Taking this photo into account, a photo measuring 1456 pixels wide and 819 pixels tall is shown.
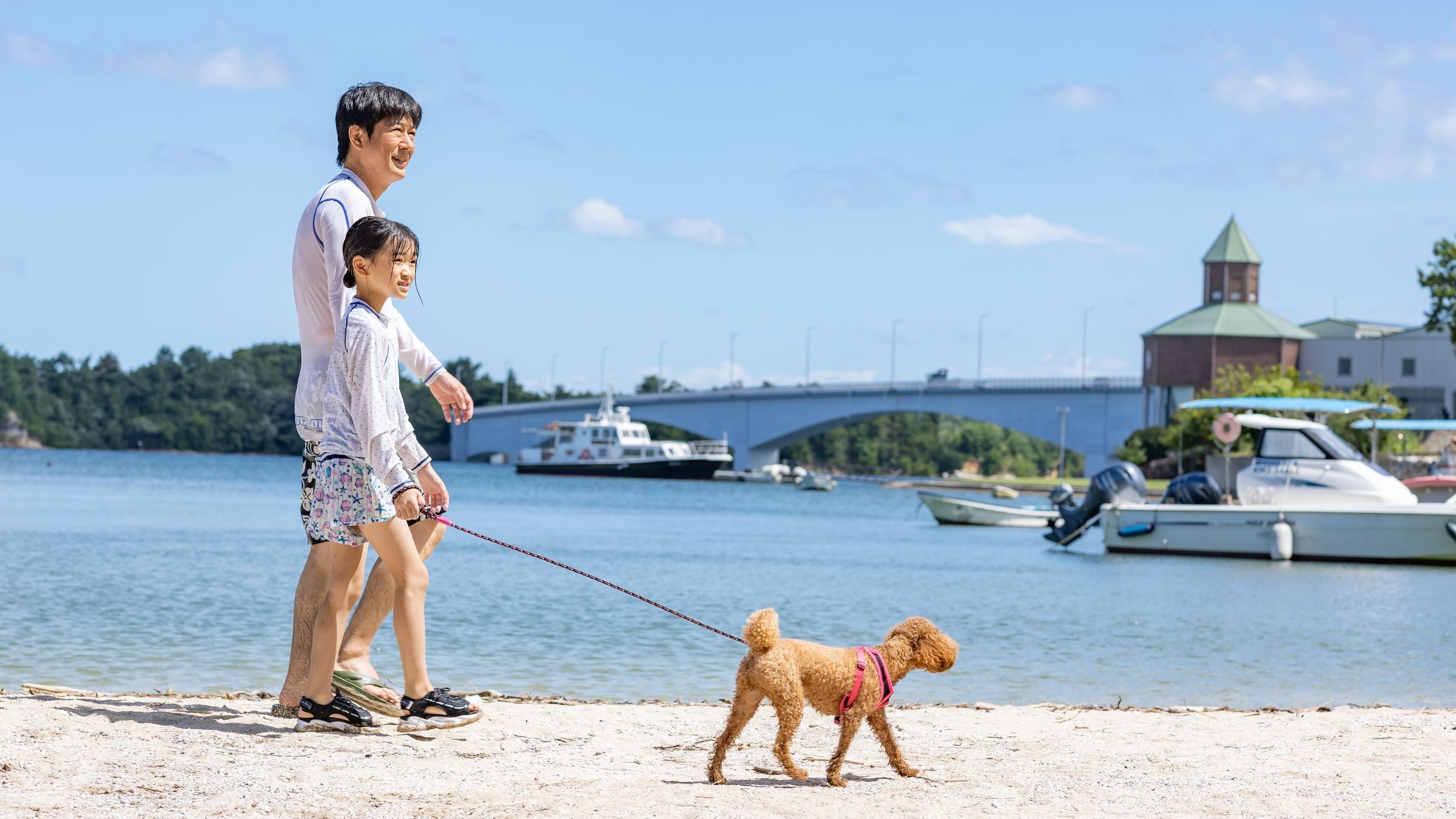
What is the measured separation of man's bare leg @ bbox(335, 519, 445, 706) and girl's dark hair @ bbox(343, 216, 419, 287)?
3.30ft

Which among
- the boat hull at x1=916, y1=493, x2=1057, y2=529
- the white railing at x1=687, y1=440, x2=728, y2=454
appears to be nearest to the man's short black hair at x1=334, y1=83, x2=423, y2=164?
the boat hull at x1=916, y1=493, x2=1057, y2=529

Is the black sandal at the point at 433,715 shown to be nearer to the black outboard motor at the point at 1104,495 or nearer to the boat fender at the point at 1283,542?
the boat fender at the point at 1283,542

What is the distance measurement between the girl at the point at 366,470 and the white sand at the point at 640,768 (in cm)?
28

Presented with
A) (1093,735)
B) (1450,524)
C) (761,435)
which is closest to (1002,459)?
(761,435)

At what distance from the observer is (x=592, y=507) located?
5000 centimetres

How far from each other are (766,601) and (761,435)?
73.6m

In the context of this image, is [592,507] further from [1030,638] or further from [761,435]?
[761,435]

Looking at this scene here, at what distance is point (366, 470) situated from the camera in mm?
5129

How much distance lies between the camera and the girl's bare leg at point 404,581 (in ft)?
17.0

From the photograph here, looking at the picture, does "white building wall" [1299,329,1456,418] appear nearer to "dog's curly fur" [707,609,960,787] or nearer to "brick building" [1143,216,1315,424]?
"brick building" [1143,216,1315,424]

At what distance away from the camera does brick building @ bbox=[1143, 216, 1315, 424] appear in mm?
84750

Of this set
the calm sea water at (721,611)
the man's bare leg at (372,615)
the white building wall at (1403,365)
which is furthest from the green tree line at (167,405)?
the man's bare leg at (372,615)

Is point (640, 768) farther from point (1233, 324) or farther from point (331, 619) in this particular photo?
point (1233, 324)

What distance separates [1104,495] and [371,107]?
2665cm
